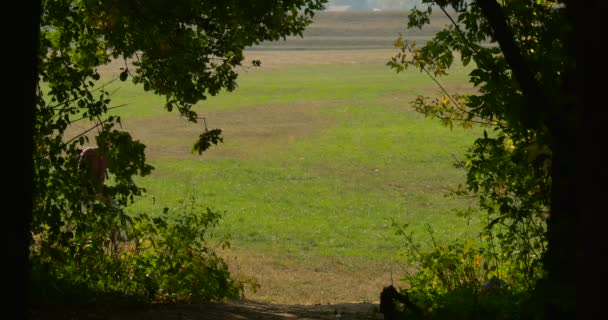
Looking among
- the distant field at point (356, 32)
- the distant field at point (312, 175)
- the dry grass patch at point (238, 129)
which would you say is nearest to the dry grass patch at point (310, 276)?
the distant field at point (312, 175)

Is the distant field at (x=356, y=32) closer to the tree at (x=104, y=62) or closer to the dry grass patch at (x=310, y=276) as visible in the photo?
the dry grass patch at (x=310, y=276)

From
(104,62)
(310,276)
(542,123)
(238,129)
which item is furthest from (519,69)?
(238,129)

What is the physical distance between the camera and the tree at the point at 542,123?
419 centimetres

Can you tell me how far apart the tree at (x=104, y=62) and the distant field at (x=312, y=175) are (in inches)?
111

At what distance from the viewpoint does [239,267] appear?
16500 mm

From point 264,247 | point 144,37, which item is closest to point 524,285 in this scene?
point 144,37

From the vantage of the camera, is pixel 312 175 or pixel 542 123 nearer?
pixel 542 123

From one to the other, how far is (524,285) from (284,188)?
58.3 ft

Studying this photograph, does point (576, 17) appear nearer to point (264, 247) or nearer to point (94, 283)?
point (94, 283)

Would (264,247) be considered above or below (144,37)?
below

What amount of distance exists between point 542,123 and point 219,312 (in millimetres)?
4658

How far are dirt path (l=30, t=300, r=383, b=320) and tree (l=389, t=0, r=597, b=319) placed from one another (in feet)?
5.65

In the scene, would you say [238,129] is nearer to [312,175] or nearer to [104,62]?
[312,175]

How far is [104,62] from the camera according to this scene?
10266 millimetres
